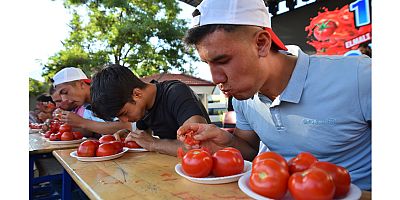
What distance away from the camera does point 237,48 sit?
1.37 metres

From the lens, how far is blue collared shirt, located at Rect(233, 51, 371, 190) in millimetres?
1410

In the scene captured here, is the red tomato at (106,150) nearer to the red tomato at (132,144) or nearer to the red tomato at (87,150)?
the red tomato at (87,150)

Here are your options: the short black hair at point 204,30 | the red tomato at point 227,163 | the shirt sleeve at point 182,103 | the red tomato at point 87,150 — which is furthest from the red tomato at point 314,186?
the red tomato at point 87,150

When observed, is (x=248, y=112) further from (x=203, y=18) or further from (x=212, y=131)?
Result: (x=203, y=18)

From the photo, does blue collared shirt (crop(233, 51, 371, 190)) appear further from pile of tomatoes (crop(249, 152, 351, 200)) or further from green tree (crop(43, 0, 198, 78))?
green tree (crop(43, 0, 198, 78))

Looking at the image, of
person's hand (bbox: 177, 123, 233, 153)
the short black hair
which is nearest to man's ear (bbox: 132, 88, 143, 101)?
person's hand (bbox: 177, 123, 233, 153)

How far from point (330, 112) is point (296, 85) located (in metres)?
0.21

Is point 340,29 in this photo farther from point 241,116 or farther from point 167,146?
point 167,146

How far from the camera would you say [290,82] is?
60.8 inches

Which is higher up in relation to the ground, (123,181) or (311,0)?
(311,0)

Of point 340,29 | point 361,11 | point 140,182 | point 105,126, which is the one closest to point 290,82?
point 140,182

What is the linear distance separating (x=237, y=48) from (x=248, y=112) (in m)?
0.61

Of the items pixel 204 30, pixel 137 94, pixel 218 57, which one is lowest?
pixel 137 94
